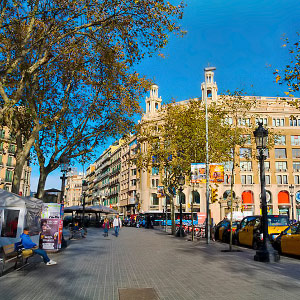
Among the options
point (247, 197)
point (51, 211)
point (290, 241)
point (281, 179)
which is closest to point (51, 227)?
point (51, 211)

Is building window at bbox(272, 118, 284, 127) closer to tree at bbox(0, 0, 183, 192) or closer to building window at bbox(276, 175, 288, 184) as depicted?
building window at bbox(276, 175, 288, 184)

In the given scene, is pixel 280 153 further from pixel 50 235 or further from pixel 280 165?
pixel 50 235

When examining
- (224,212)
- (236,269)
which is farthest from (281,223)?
(224,212)

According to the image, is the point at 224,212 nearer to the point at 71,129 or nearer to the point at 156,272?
the point at 71,129

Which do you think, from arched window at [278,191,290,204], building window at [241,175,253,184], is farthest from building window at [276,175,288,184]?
building window at [241,175,253,184]

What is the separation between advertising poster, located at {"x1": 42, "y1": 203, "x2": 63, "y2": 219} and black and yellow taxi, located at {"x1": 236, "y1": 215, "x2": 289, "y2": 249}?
32.4ft

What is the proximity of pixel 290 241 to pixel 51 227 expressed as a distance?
33.3 feet

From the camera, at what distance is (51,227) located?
14953 mm

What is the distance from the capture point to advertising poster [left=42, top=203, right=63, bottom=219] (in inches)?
590

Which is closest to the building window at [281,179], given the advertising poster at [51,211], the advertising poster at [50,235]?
the advertising poster at [51,211]

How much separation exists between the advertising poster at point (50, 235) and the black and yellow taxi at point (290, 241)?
32.0ft

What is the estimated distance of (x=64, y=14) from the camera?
523 inches

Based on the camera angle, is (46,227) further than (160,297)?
Yes

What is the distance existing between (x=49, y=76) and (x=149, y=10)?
7573 mm
